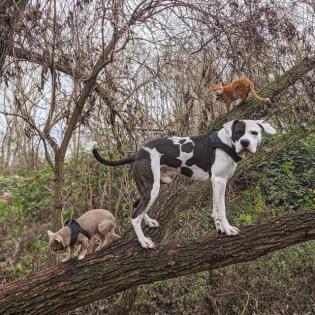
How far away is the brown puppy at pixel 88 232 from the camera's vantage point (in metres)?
4.00

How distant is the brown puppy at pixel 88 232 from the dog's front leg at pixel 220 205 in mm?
966

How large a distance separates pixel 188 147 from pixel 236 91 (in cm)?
181

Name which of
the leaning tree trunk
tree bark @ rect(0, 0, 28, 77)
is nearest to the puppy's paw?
the leaning tree trunk

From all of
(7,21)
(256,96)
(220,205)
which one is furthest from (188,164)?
(7,21)

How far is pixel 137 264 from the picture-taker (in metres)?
4.04

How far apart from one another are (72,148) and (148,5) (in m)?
5.11

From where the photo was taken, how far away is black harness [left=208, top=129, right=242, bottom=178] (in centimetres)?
375

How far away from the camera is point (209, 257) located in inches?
158

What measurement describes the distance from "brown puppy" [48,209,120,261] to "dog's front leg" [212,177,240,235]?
3.17 feet

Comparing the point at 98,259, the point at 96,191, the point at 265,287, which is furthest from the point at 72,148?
the point at 98,259

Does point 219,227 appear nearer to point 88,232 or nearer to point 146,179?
point 146,179

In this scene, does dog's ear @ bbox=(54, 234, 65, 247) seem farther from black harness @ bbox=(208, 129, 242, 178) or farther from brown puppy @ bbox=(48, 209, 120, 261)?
black harness @ bbox=(208, 129, 242, 178)

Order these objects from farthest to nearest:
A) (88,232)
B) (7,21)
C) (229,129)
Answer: (7,21), (88,232), (229,129)

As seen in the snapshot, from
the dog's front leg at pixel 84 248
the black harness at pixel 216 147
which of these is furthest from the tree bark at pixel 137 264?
the black harness at pixel 216 147
